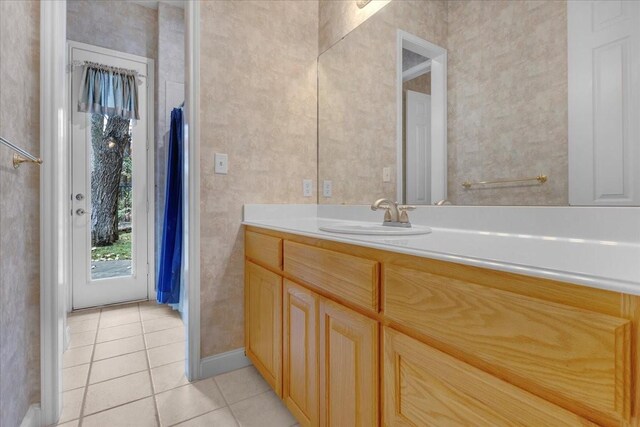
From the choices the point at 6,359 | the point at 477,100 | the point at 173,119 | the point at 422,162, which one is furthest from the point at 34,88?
the point at 477,100

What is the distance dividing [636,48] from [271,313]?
1506 millimetres

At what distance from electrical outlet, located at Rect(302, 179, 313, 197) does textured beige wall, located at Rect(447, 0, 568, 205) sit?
0.95 m

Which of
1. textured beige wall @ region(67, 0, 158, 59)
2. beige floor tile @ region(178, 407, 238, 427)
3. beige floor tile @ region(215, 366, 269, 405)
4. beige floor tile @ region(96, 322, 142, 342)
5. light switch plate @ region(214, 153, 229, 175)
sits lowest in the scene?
beige floor tile @ region(178, 407, 238, 427)

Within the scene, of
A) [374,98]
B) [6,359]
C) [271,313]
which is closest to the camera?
[6,359]

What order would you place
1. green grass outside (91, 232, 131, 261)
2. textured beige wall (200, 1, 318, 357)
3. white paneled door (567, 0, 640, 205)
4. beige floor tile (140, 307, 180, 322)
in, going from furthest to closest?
green grass outside (91, 232, 131, 261)
beige floor tile (140, 307, 180, 322)
textured beige wall (200, 1, 318, 357)
white paneled door (567, 0, 640, 205)

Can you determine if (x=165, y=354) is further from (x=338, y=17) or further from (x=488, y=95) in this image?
(x=338, y=17)

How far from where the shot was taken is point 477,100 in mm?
1206

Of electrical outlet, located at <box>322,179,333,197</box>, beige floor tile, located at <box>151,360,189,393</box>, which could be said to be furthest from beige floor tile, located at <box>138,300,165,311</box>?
electrical outlet, located at <box>322,179,333,197</box>

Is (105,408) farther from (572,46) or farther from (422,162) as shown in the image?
(572,46)

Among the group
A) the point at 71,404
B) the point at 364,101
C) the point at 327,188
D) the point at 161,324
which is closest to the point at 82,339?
the point at 161,324

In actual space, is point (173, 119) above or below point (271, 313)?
above

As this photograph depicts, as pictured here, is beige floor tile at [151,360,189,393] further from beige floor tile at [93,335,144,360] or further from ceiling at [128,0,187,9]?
ceiling at [128,0,187,9]

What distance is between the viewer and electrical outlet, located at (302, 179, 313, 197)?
2.01 metres

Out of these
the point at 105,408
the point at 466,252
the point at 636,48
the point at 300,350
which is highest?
the point at 636,48
